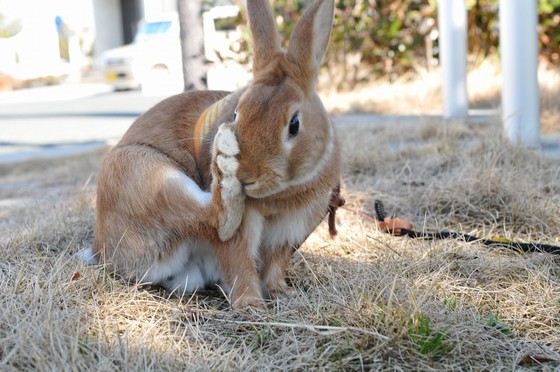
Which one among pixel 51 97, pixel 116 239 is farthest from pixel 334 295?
pixel 51 97

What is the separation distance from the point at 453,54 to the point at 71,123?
7.33 m

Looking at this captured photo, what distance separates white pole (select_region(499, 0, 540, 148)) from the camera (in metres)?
4.63

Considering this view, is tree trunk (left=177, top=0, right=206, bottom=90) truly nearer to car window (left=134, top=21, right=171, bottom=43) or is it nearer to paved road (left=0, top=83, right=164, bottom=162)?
paved road (left=0, top=83, right=164, bottom=162)

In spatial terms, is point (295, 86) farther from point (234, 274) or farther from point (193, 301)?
point (193, 301)

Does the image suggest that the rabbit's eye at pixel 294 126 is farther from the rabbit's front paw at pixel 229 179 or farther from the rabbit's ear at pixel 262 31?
the rabbit's ear at pixel 262 31

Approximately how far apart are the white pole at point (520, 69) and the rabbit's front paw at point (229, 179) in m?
2.76

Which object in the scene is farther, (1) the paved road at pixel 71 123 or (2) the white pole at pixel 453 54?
(1) the paved road at pixel 71 123

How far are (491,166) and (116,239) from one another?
221 cm

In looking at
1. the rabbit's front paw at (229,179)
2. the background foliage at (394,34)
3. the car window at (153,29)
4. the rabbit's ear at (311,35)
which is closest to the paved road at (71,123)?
the car window at (153,29)

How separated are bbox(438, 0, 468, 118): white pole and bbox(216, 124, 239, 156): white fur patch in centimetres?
460

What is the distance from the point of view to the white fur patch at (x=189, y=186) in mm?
2506

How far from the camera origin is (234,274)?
8.37ft

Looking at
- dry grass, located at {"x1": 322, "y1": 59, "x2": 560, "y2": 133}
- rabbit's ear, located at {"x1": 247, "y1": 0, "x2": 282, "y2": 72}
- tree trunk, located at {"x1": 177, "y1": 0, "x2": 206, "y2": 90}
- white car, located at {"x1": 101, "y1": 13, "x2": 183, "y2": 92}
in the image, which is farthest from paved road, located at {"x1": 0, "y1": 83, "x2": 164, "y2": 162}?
rabbit's ear, located at {"x1": 247, "y1": 0, "x2": 282, "y2": 72}

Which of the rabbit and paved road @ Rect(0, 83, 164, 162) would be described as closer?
the rabbit
